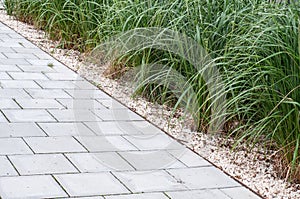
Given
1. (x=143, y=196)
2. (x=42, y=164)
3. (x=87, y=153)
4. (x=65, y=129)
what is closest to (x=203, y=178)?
(x=143, y=196)

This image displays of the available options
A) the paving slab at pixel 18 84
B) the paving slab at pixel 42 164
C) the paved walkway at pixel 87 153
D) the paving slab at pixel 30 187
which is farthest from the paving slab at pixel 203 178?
the paving slab at pixel 18 84

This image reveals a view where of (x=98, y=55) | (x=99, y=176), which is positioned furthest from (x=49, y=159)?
(x=98, y=55)

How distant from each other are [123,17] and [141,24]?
0.31 m

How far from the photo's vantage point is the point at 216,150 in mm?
3629

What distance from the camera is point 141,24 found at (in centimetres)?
468

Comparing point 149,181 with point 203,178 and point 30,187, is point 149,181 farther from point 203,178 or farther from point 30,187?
point 30,187

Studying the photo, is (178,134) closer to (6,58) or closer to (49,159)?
(49,159)

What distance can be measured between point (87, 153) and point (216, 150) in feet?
2.79

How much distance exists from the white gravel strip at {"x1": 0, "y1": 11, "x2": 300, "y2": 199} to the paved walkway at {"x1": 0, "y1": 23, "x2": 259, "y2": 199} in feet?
0.28

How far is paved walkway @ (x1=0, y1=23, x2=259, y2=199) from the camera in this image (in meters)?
2.95

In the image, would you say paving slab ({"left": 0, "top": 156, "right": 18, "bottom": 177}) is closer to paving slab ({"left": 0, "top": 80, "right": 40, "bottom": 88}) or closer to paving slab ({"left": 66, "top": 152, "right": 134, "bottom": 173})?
paving slab ({"left": 66, "top": 152, "right": 134, "bottom": 173})

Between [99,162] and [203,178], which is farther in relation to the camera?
[99,162]

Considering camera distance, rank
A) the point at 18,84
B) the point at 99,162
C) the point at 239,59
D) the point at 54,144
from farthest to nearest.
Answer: the point at 18,84
the point at 239,59
the point at 54,144
the point at 99,162

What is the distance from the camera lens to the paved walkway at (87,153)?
2947 mm
